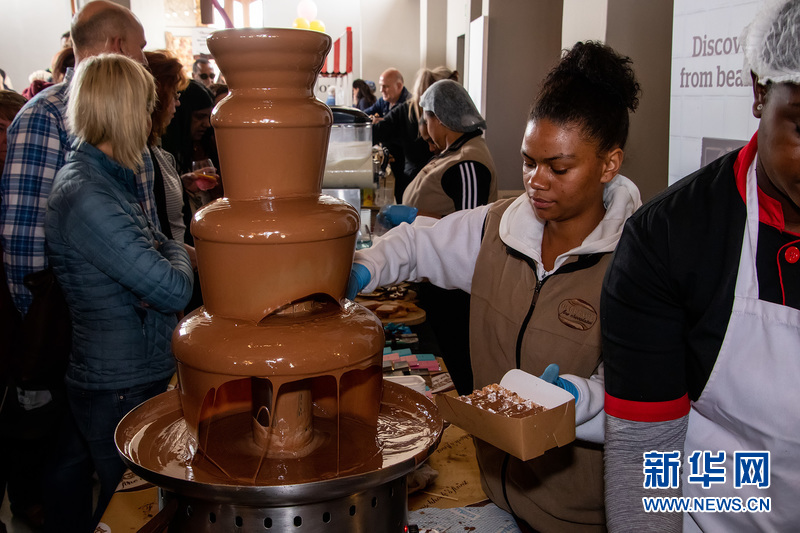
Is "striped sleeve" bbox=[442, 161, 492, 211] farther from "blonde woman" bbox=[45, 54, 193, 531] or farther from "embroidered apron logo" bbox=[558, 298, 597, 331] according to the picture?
"embroidered apron logo" bbox=[558, 298, 597, 331]

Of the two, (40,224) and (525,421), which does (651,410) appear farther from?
(40,224)

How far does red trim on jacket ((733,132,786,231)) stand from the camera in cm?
121

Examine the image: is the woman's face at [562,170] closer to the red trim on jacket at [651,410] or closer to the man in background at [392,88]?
the red trim on jacket at [651,410]

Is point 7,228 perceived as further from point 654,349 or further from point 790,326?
point 790,326

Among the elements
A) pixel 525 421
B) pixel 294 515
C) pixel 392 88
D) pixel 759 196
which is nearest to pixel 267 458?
pixel 294 515

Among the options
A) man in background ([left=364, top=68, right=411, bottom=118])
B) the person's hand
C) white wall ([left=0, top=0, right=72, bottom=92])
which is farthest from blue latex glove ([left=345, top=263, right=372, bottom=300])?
white wall ([left=0, top=0, right=72, bottom=92])

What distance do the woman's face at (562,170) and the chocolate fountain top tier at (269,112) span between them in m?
0.77

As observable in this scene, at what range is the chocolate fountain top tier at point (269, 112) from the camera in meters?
1.09

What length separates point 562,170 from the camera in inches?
69.9

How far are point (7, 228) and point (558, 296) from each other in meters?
1.99

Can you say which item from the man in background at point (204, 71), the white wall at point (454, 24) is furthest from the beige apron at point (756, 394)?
the white wall at point (454, 24)

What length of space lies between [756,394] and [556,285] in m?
0.60

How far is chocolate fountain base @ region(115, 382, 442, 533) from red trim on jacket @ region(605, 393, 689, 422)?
0.37 meters

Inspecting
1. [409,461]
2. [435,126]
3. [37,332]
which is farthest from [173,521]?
[435,126]
